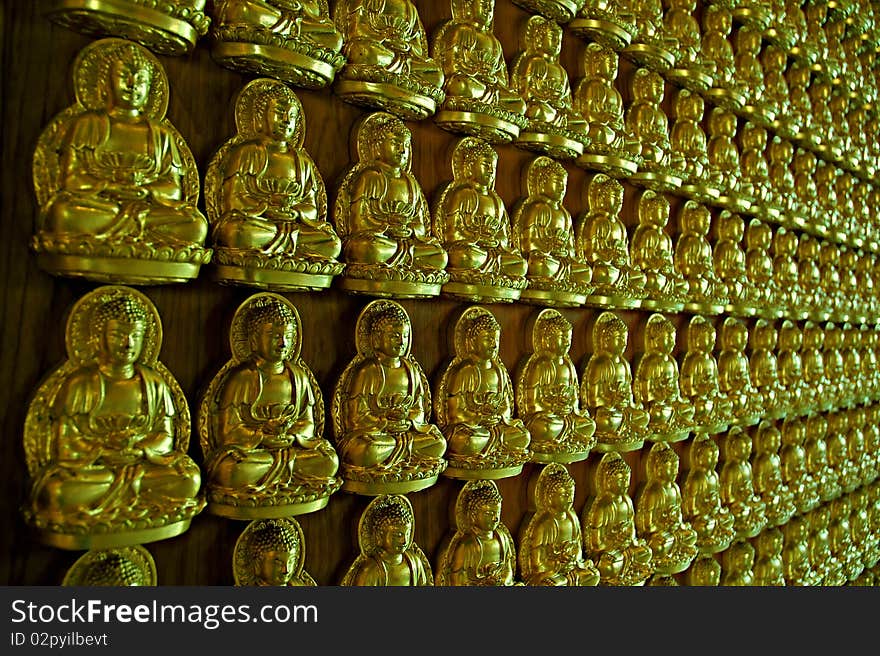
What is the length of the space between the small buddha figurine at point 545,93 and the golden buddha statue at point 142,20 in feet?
1.18

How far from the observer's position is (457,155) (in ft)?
2.29

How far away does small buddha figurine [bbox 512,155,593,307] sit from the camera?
74cm

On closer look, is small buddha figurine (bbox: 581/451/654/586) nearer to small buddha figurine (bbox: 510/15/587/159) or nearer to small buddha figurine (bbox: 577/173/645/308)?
small buddha figurine (bbox: 577/173/645/308)

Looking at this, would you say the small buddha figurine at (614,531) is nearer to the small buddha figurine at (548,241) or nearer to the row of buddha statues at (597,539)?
the row of buddha statues at (597,539)

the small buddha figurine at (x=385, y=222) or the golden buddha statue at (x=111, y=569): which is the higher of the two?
the small buddha figurine at (x=385, y=222)

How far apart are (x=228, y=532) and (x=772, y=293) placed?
99 centimetres

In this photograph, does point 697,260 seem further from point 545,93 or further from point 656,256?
point 545,93

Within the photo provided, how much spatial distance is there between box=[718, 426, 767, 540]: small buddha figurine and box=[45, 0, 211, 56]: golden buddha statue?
946 mm

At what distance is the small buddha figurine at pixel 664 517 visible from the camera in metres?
0.90

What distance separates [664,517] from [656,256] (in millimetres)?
349

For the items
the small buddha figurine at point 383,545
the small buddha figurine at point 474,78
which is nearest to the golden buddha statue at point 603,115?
the small buddha figurine at point 474,78

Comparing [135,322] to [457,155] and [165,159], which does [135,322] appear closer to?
[165,159]

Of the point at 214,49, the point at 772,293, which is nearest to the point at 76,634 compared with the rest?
the point at 214,49

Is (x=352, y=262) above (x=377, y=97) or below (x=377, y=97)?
below
